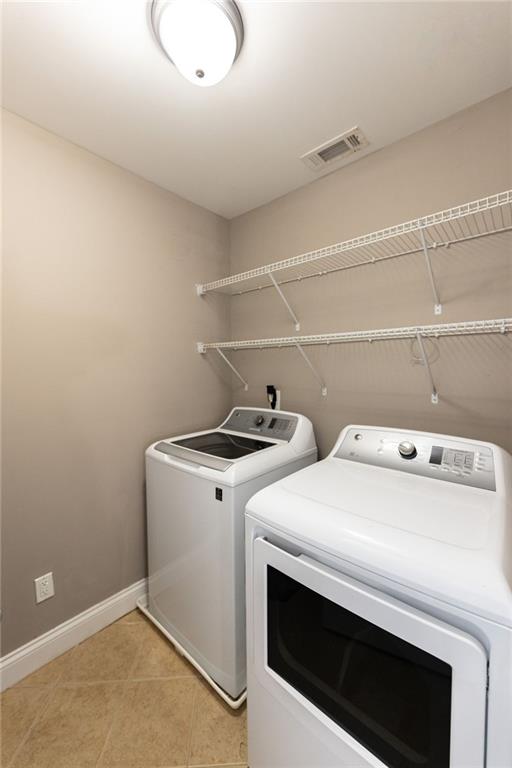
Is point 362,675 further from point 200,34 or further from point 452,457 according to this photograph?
point 200,34

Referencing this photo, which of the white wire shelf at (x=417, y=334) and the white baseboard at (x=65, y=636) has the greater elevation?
the white wire shelf at (x=417, y=334)

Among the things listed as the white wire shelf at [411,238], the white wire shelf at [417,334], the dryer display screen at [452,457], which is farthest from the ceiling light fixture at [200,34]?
the dryer display screen at [452,457]

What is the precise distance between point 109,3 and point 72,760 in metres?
2.59

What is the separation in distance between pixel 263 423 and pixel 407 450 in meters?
0.90

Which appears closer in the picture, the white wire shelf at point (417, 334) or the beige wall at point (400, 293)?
the white wire shelf at point (417, 334)

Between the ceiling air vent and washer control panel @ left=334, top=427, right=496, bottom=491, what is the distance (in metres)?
1.44

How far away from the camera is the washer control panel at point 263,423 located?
1.83 meters

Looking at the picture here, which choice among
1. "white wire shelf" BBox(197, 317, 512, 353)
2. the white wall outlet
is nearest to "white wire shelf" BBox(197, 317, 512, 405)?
"white wire shelf" BBox(197, 317, 512, 353)

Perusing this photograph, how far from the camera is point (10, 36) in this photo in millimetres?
1098

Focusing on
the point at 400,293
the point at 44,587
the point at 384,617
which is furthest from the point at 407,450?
the point at 44,587

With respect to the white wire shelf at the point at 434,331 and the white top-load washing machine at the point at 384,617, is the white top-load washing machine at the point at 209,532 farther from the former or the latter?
the white wire shelf at the point at 434,331

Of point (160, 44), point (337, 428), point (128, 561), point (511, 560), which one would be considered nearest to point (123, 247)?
point (160, 44)

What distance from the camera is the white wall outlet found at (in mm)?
1506

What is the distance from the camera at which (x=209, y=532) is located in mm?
1368
